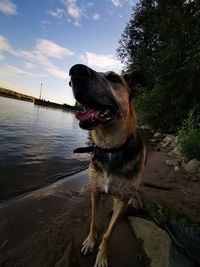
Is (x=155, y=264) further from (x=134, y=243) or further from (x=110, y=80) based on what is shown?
(x=110, y=80)

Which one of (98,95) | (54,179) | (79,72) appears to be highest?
(79,72)

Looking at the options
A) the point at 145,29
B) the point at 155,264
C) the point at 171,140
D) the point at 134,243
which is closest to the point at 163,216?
the point at 134,243

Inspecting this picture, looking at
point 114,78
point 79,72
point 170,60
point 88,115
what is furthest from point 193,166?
point 170,60

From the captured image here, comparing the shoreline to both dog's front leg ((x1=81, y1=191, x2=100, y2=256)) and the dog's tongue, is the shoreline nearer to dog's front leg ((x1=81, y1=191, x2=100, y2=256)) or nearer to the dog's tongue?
dog's front leg ((x1=81, y1=191, x2=100, y2=256))

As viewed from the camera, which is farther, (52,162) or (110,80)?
(52,162)

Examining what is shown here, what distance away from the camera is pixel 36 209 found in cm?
366

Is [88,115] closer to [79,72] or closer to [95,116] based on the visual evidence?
[95,116]

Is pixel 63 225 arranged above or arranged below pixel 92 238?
below

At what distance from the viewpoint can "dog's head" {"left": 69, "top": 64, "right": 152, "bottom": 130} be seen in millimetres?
2072

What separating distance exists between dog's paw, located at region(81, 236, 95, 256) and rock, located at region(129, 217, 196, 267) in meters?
0.67

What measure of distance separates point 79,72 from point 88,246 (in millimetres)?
2292

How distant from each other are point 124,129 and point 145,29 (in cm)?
2001

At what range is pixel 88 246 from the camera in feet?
9.00

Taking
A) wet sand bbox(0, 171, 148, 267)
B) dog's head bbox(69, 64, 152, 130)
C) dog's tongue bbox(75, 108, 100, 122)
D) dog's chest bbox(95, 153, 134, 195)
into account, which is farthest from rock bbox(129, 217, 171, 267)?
dog's tongue bbox(75, 108, 100, 122)
